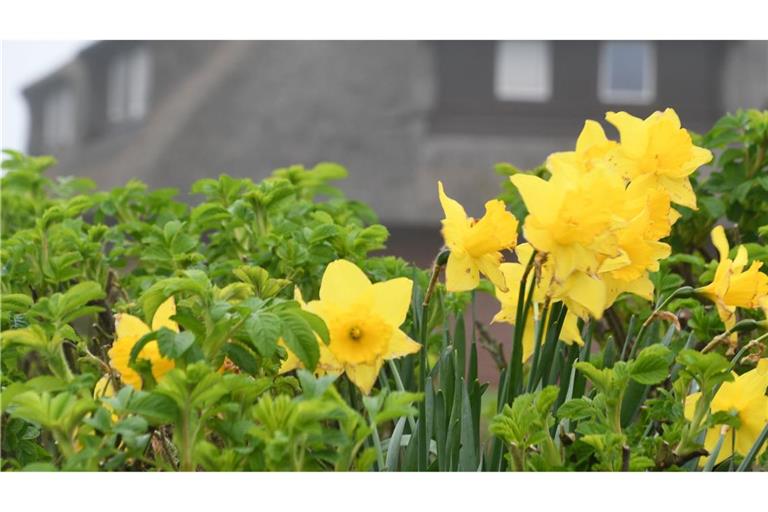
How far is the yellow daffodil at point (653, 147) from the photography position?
1.33 meters

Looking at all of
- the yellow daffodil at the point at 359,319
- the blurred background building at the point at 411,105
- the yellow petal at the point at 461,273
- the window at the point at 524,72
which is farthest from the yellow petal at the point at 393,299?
the window at the point at 524,72

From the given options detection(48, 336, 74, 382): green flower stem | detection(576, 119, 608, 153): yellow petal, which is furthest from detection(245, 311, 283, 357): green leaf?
detection(576, 119, 608, 153): yellow petal

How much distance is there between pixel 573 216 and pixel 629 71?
17.9m

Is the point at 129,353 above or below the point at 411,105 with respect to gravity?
below

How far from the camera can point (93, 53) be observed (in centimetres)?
2242

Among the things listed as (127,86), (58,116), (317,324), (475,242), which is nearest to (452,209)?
(475,242)

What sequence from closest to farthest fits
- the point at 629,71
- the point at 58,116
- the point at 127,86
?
the point at 629,71, the point at 127,86, the point at 58,116

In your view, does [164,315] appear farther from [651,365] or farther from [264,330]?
[651,365]

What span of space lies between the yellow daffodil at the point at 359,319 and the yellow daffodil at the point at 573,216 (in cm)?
15

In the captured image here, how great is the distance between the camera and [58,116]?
89.2 ft

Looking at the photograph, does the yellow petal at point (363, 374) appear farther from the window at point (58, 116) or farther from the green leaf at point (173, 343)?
the window at point (58, 116)

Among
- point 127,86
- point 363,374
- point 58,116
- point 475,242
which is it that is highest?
point 127,86
